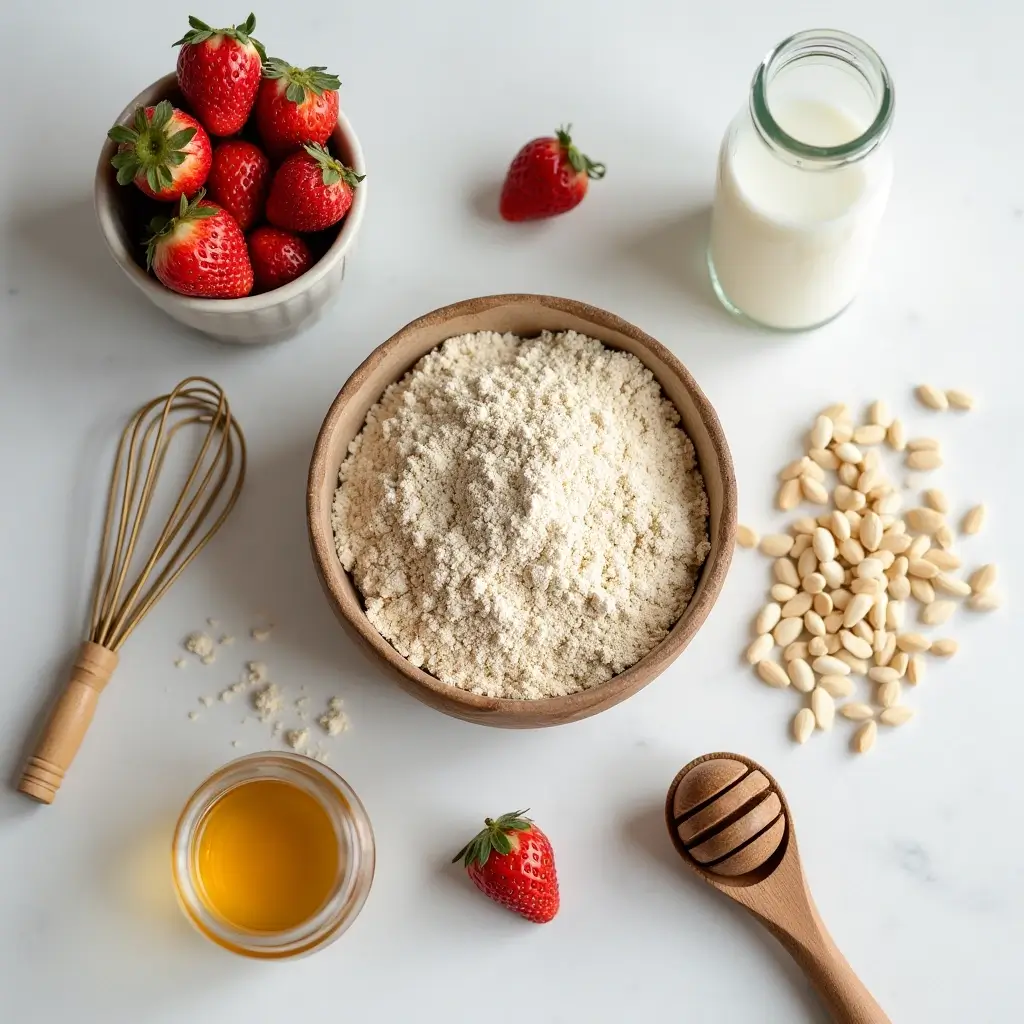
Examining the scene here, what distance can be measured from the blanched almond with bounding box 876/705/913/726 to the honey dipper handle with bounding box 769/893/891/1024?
0.70ft

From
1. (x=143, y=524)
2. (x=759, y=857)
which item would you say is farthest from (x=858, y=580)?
(x=143, y=524)

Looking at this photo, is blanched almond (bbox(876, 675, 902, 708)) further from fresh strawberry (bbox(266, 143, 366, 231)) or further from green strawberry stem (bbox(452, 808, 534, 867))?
fresh strawberry (bbox(266, 143, 366, 231))

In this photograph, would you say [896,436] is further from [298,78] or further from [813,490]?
[298,78]

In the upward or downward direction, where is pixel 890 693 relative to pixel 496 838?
upward

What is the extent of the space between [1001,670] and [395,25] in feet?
3.48

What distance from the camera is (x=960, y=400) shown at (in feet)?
4.40

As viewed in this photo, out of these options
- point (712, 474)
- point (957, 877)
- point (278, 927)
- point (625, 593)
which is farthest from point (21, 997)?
point (957, 877)

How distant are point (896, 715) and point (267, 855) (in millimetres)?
705

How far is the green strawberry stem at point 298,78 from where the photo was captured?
1165 mm

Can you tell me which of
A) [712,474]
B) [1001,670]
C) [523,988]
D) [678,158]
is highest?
[678,158]

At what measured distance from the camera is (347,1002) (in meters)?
1.23

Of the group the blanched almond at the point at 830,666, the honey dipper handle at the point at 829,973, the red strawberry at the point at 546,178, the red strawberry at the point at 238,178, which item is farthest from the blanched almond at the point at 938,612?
the red strawberry at the point at 238,178

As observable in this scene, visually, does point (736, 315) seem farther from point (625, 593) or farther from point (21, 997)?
point (21, 997)

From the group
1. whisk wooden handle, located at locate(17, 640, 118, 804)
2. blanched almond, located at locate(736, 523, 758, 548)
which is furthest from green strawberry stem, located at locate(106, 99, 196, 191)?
blanched almond, located at locate(736, 523, 758, 548)
